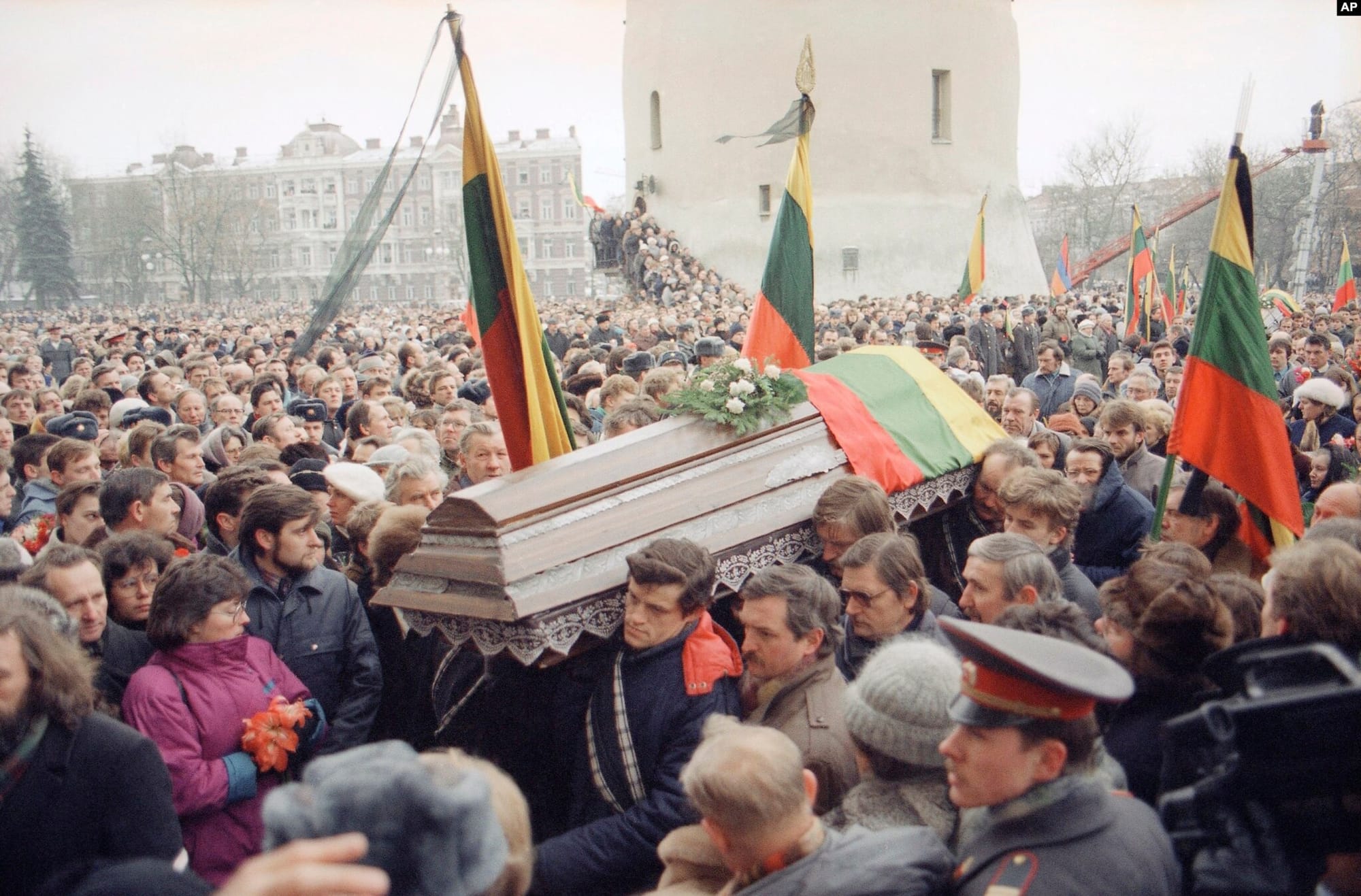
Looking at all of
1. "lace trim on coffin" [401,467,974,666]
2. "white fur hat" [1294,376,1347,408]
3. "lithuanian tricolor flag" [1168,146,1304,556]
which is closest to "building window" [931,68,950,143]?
"white fur hat" [1294,376,1347,408]

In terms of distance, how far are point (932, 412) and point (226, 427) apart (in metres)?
3.83

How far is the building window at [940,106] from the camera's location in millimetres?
26047

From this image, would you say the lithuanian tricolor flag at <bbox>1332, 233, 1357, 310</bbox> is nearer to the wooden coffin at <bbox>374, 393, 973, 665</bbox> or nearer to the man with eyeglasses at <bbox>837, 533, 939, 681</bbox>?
the wooden coffin at <bbox>374, 393, 973, 665</bbox>

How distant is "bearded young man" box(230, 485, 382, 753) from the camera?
337cm

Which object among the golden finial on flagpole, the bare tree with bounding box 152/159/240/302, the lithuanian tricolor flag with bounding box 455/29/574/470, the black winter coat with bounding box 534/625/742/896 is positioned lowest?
the black winter coat with bounding box 534/625/742/896

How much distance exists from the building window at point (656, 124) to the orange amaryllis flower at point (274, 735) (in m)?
26.4

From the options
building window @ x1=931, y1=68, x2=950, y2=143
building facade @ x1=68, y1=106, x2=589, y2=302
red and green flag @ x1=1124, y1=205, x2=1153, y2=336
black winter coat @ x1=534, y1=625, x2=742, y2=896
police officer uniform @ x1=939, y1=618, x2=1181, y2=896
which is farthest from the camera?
building facade @ x1=68, y1=106, x2=589, y2=302

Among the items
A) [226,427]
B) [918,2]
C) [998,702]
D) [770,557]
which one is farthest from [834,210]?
[998,702]

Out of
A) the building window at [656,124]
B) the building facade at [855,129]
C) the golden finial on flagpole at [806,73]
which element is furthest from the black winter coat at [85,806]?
the building window at [656,124]

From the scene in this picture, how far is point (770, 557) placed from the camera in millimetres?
3703

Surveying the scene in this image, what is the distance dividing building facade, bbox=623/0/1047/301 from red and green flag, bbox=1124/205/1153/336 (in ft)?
42.4

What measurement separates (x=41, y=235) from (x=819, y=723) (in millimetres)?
43018

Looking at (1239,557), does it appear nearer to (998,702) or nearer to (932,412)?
(932,412)

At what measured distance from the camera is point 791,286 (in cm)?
597
